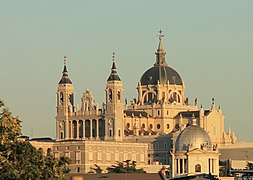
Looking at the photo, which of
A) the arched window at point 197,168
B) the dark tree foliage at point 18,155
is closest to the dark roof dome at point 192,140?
the arched window at point 197,168

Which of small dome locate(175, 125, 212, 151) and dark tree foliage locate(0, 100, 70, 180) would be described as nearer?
dark tree foliage locate(0, 100, 70, 180)

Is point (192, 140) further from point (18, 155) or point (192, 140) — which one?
point (18, 155)

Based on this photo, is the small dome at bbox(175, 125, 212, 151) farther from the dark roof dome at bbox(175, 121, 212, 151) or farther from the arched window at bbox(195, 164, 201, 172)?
the arched window at bbox(195, 164, 201, 172)

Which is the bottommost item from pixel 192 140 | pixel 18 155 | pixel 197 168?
pixel 18 155

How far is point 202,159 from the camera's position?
168 m

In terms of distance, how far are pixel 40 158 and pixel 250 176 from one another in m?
12.2

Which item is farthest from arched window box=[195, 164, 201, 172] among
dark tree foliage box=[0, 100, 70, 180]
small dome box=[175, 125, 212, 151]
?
dark tree foliage box=[0, 100, 70, 180]

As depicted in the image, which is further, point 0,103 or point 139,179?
point 139,179

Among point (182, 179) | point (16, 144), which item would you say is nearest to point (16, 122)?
point (16, 144)

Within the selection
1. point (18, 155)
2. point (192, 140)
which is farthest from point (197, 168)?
point (18, 155)

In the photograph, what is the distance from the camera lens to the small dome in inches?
6875

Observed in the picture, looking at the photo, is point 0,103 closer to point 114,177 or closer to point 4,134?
point 4,134

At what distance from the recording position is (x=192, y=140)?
175625 millimetres

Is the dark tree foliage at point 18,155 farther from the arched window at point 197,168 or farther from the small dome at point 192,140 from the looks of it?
the small dome at point 192,140
